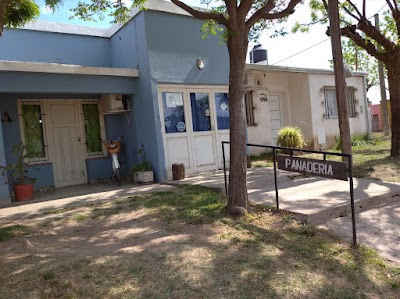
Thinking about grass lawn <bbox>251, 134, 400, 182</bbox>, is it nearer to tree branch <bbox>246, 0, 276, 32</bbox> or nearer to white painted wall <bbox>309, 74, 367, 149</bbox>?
white painted wall <bbox>309, 74, 367, 149</bbox>

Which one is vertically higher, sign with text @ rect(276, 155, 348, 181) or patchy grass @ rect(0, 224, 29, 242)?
sign with text @ rect(276, 155, 348, 181)

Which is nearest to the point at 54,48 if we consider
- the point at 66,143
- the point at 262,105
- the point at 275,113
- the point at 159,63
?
the point at 66,143

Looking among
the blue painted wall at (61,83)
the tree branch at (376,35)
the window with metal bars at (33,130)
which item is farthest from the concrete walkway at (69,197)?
the tree branch at (376,35)

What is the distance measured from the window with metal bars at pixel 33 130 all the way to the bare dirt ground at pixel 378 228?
6.60m

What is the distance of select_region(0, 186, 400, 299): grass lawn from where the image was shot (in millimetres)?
3002

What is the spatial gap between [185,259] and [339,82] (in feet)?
16.8

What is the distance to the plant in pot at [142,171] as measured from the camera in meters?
8.09

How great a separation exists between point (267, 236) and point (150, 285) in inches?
70.3

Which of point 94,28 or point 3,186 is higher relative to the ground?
point 94,28

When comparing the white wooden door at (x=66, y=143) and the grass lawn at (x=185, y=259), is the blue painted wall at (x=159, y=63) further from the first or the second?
the grass lawn at (x=185, y=259)

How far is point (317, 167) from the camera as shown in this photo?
4387 millimetres

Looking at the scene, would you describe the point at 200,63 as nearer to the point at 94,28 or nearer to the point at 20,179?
the point at 94,28

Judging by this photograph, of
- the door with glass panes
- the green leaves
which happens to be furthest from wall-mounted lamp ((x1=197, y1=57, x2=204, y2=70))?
the green leaves

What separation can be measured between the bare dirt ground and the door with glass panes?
435 centimetres
